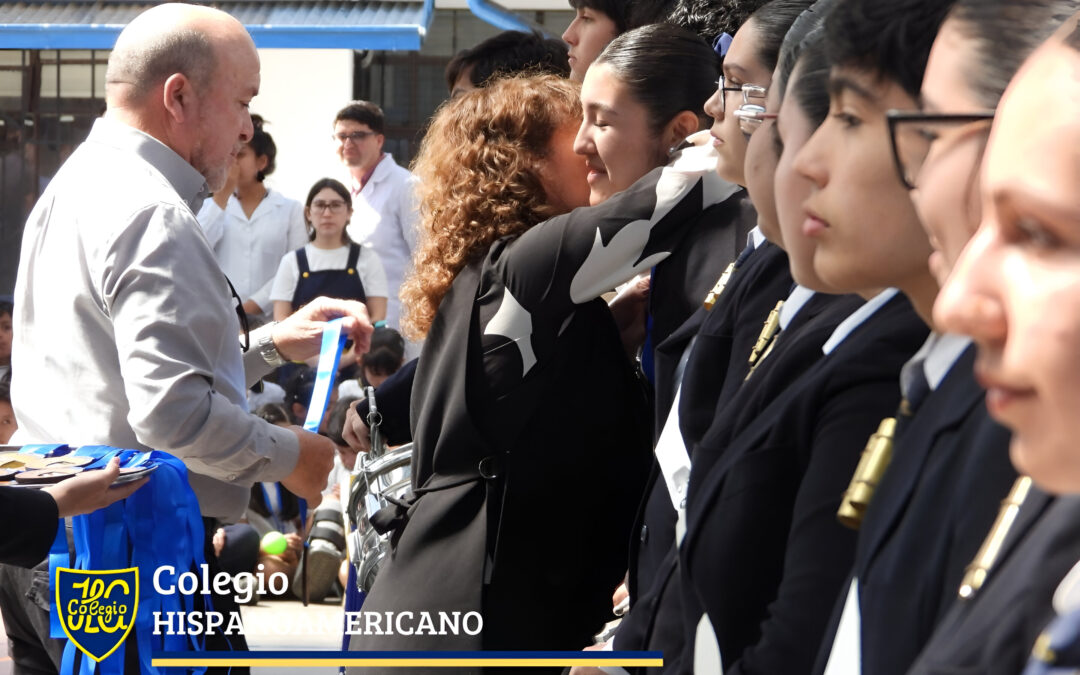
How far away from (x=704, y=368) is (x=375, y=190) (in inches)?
178

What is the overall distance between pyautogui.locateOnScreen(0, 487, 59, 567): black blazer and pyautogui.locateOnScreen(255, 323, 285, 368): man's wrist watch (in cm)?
95

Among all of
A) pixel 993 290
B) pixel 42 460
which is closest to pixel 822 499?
pixel 993 290

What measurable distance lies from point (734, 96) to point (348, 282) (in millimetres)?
4046

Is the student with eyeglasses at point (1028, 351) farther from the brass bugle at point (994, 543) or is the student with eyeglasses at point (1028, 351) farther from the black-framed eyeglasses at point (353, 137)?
the black-framed eyeglasses at point (353, 137)

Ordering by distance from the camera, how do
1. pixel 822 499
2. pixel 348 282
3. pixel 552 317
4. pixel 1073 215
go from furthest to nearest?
1. pixel 348 282
2. pixel 552 317
3. pixel 822 499
4. pixel 1073 215

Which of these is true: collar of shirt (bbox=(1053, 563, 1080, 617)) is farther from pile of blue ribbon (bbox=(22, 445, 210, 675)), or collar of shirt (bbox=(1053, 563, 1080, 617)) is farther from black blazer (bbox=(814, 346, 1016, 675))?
pile of blue ribbon (bbox=(22, 445, 210, 675))

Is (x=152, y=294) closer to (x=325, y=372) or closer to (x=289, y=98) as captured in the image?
(x=325, y=372)

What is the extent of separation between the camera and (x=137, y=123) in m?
2.89

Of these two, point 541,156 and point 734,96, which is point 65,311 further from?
point 734,96

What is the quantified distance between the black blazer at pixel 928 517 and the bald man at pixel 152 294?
1.79 metres

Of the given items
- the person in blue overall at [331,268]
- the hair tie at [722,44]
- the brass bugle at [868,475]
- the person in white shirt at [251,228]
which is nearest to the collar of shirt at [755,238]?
the hair tie at [722,44]

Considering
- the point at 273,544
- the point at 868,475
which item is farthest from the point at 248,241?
the point at 868,475

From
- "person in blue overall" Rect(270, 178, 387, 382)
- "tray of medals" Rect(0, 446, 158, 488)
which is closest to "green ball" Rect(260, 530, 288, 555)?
"person in blue overall" Rect(270, 178, 387, 382)

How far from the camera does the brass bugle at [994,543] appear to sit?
0.85 metres
